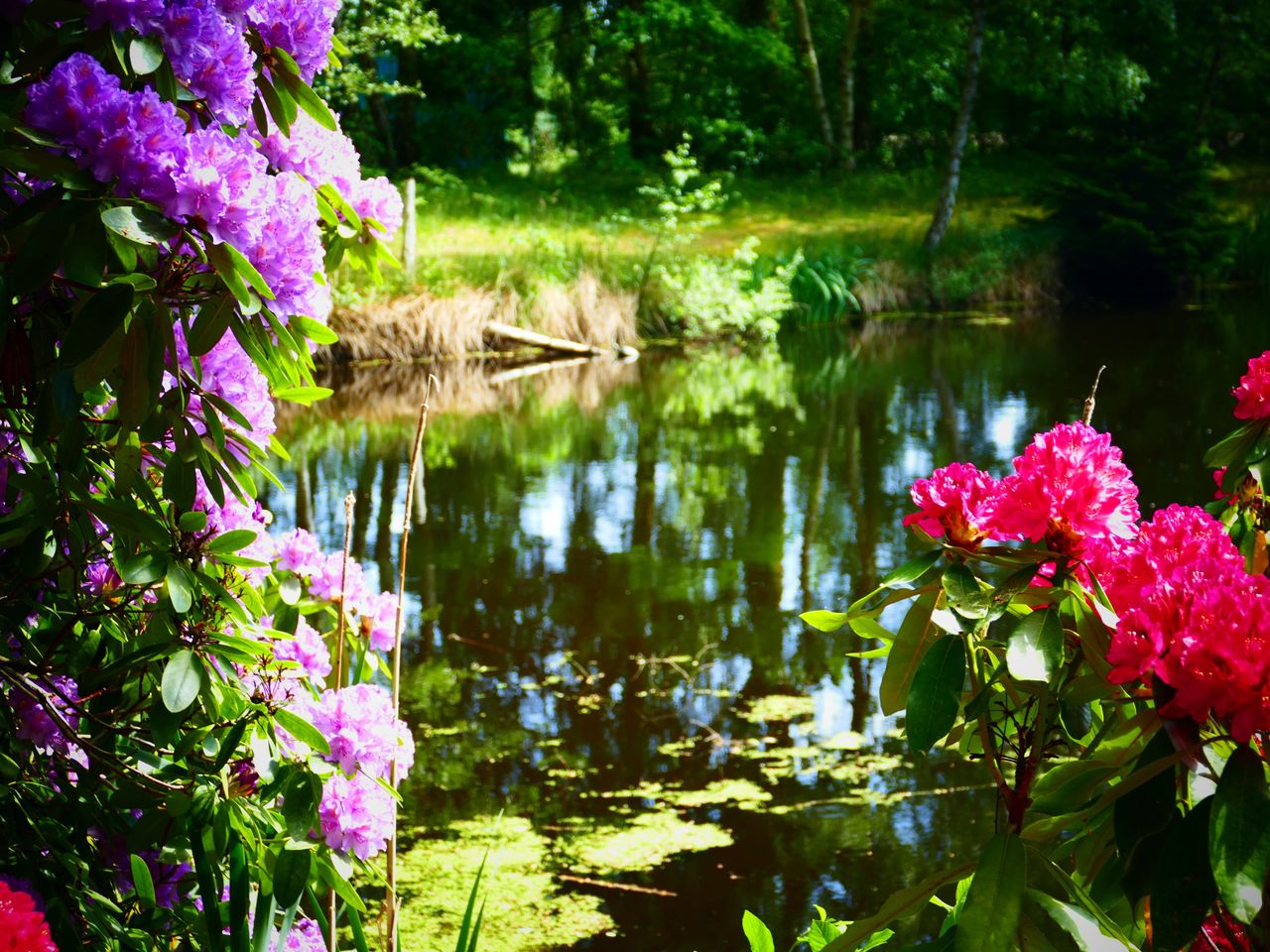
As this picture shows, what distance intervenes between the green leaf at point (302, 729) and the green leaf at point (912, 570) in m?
0.64

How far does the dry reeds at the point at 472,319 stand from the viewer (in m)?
11.6

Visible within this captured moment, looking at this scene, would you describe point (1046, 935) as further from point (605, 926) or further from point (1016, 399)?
point (1016, 399)

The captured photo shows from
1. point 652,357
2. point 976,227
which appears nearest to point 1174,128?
point 976,227

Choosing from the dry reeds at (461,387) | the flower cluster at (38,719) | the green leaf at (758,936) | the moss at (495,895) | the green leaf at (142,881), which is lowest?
the moss at (495,895)

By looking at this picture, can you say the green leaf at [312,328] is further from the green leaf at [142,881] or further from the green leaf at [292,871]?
the green leaf at [142,881]

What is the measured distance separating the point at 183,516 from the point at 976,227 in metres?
17.5

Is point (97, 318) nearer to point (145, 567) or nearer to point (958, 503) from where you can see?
point (145, 567)

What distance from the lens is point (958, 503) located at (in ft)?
4.46

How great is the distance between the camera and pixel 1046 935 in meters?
1.18

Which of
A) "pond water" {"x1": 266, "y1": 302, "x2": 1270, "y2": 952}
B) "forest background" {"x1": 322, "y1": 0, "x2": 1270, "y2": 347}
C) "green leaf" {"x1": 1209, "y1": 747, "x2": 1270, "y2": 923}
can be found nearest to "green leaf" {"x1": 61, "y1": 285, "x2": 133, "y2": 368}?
"green leaf" {"x1": 1209, "y1": 747, "x2": 1270, "y2": 923}

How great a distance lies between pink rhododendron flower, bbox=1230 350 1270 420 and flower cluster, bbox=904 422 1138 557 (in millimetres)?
424

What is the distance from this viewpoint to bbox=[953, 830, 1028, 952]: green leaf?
1.17 meters

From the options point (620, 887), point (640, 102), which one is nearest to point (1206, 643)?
point (620, 887)

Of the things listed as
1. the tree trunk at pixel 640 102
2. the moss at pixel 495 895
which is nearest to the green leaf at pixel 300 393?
the moss at pixel 495 895
